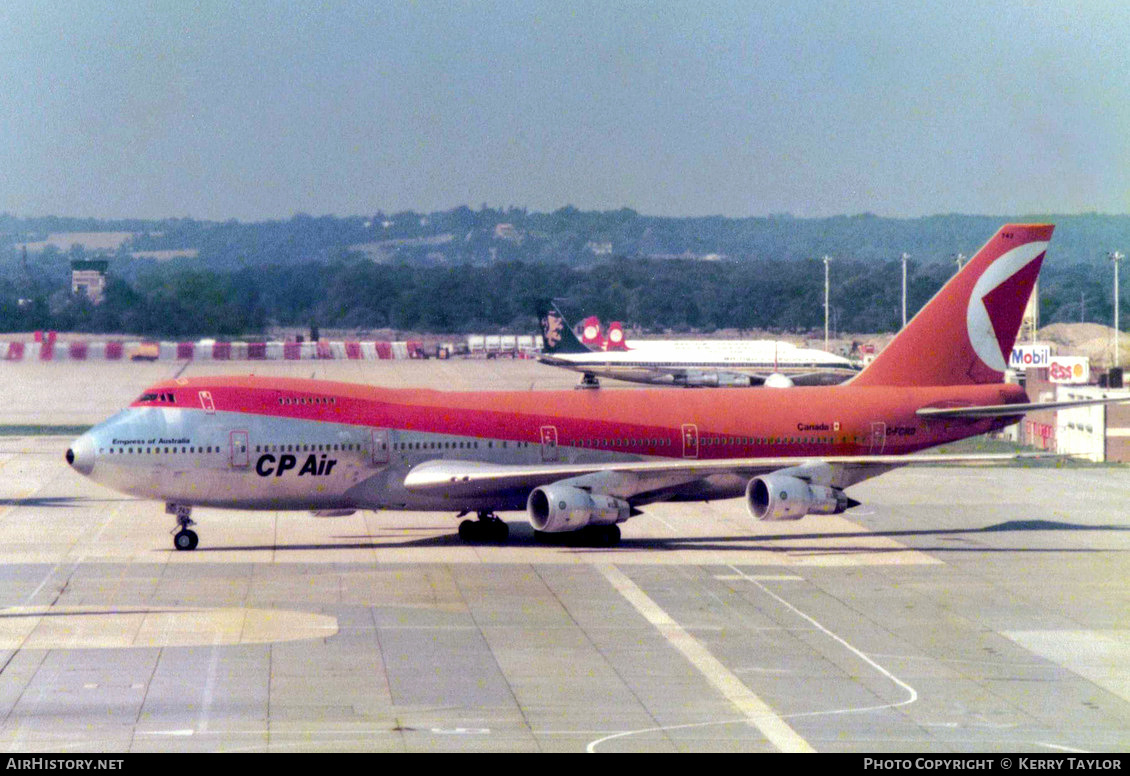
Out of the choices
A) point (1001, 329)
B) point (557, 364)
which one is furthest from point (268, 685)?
point (557, 364)

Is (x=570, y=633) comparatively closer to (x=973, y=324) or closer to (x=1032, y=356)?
(x=973, y=324)

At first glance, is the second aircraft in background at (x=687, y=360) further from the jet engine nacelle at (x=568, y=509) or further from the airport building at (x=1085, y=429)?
the jet engine nacelle at (x=568, y=509)

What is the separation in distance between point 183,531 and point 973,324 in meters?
22.8

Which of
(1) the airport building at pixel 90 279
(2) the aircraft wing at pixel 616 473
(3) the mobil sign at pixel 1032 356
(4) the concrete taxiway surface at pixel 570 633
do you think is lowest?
(4) the concrete taxiway surface at pixel 570 633

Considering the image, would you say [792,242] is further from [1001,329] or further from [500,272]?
[1001,329]

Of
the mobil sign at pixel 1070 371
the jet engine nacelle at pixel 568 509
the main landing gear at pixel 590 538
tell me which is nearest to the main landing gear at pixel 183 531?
the jet engine nacelle at pixel 568 509

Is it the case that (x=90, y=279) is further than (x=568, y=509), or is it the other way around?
(x=90, y=279)

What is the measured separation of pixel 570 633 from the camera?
25.2 m

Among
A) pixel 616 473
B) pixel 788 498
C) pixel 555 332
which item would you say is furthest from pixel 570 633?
pixel 555 332

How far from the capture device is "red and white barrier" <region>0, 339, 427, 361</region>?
5781 centimetres

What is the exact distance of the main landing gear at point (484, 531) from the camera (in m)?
36.3

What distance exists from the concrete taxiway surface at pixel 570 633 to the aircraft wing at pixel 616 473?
160cm

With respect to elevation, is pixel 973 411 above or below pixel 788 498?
above

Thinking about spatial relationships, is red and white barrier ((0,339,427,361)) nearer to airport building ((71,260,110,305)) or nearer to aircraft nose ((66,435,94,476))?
airport building ((71,260,110,305))
